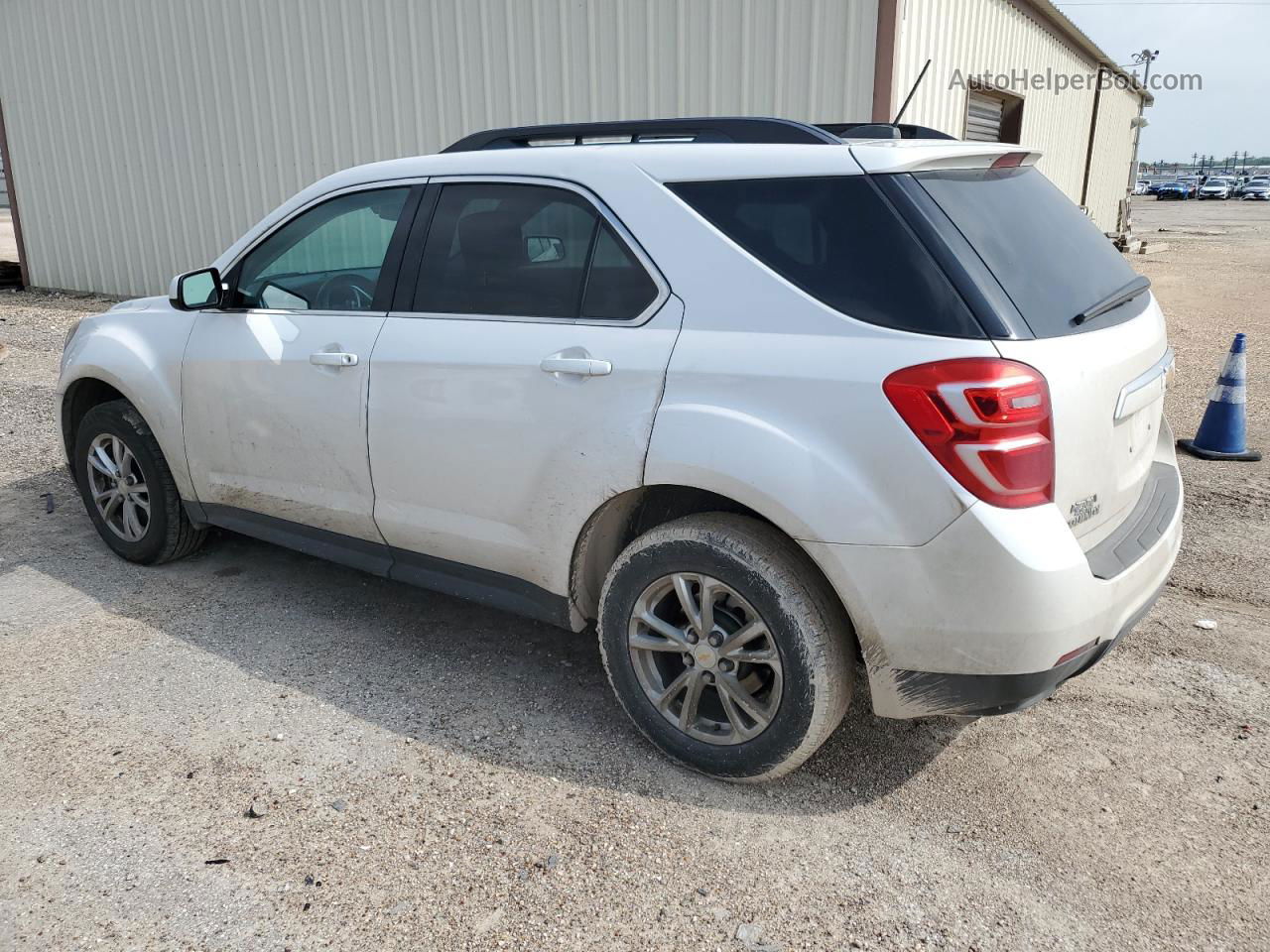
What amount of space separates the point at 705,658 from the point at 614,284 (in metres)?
1.14

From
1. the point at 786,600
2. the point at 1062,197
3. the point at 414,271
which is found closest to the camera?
the point at 786,600

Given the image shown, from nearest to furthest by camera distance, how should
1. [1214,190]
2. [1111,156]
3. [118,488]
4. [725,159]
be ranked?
[725,159] → [118,488] → [1111,156] → [1214,190]

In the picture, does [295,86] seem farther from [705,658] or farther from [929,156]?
[705,658]

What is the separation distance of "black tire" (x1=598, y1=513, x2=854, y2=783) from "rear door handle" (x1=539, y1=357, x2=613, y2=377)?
49 centimetres

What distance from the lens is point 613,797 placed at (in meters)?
2.94

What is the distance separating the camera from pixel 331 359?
11.7 feet

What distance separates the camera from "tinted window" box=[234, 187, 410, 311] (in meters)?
3.72

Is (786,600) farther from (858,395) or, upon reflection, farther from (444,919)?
(444,919)

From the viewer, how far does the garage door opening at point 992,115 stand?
12.1m

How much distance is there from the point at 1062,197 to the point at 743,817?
2.13m

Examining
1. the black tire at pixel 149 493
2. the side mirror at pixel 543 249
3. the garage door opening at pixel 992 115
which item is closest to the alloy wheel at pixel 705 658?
the side mirror at pixel 543 249

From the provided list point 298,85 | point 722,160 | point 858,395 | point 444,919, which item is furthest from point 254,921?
point 298,85

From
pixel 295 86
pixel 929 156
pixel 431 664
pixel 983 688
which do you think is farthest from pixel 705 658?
pixel 295 86

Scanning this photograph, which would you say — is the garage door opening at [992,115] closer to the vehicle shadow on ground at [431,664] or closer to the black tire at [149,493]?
the vehicle shadow on ground at [431,664]
